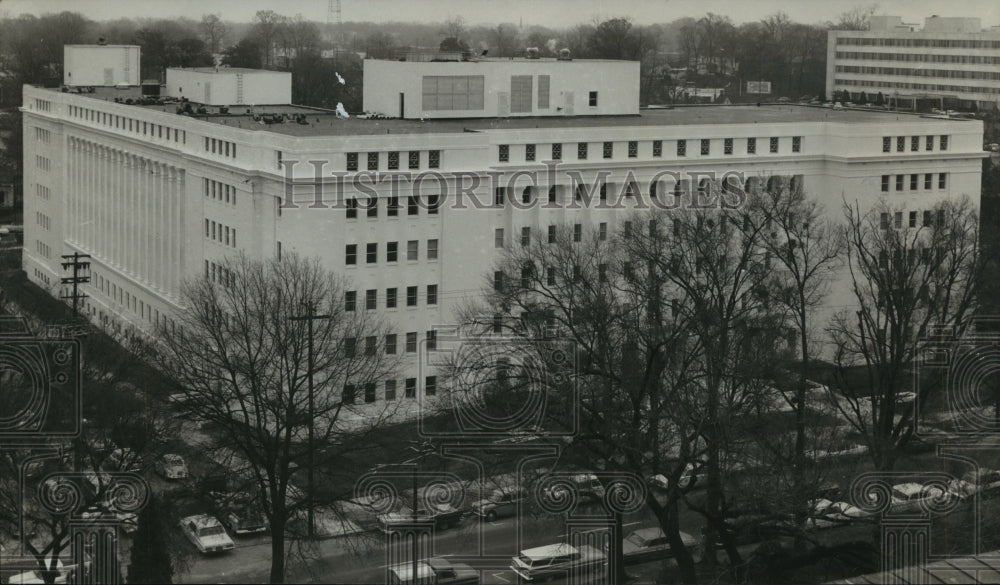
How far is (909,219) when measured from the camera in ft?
152

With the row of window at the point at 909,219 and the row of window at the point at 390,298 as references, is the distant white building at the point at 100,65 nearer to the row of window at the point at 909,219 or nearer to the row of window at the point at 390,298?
the row of window at the point at 390,298

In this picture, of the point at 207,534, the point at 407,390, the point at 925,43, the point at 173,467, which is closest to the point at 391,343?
the point at 407,390

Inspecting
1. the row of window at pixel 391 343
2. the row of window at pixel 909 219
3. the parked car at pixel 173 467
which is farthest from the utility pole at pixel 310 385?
the row of window at pixel 909 219

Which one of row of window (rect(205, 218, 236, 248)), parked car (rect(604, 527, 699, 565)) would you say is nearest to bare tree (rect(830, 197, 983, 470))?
parked car (rect(604, 527, 699, 565))

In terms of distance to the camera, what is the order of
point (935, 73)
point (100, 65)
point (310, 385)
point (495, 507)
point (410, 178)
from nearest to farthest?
point (310, 385), point (495, 507), point (410, 178), point (100, 65), point (935, 73)

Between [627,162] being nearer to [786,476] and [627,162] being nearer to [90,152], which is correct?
[786,476]

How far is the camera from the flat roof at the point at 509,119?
4066 cm

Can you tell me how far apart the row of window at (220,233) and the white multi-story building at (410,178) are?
0.05 meters

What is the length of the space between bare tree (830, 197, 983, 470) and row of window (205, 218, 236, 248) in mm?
15463

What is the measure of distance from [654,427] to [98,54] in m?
38.6

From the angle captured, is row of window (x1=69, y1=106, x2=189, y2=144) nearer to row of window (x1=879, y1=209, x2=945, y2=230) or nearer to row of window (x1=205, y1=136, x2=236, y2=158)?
row of window (x1=205, y1=136, x2=236, y2=158)

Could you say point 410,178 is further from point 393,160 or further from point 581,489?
point 581,489

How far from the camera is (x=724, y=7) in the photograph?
102 m

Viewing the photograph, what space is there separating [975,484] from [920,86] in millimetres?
56948
